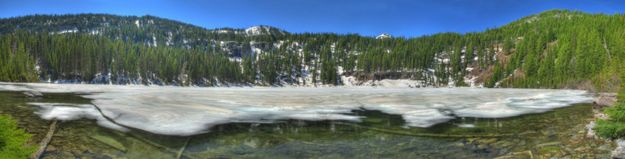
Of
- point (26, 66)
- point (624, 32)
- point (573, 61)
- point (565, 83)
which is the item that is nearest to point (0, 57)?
point (26, 66)

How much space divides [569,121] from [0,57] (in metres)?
164

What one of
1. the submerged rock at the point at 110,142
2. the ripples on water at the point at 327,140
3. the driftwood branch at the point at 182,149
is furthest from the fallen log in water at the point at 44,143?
the driftwood branch at the point at 182,149

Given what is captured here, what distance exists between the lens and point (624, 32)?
6619 inches

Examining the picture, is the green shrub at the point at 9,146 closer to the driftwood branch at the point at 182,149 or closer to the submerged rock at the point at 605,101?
the driftwood branch at the point at 182,149

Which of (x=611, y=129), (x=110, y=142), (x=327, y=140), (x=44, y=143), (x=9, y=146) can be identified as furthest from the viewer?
(x=327, y=140)

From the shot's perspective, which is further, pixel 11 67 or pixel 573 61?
pixel 573 61

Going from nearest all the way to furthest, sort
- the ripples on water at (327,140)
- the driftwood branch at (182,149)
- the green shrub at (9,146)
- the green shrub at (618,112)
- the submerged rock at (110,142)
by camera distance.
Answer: the green shrub at (9,146) → the driftwood branch at (182,149) → the ripples on water at (327,140) → the submerged rock at (110,142) → the green shrub at (618,112)

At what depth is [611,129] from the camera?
17641mm

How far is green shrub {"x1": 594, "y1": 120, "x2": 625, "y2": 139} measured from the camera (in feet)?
57.3

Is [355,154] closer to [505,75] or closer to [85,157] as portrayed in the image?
[85,157]

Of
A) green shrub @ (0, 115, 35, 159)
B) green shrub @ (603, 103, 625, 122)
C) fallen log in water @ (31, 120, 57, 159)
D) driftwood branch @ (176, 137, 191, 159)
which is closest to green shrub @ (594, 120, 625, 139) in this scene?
green shrub @ (603, 103, 625, 122)

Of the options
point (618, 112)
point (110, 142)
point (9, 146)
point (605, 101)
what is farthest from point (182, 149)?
point (605, 101)

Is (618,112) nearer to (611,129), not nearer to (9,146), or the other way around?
(611,129)

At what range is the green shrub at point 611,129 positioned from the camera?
57.3ft
